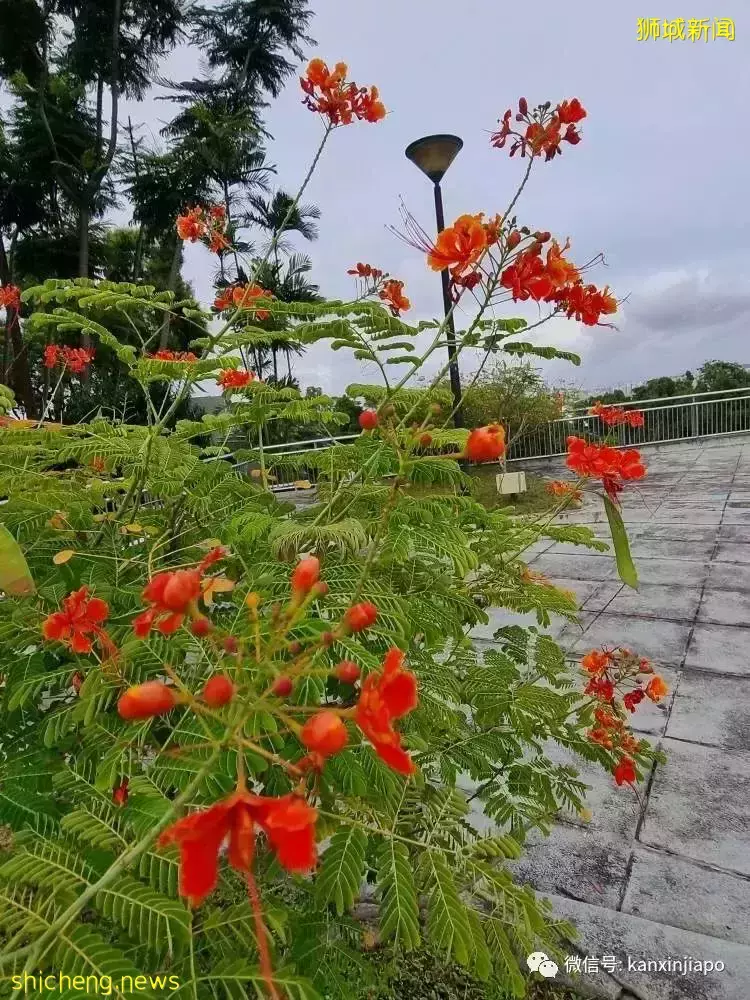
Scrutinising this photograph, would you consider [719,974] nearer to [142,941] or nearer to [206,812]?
[142,941]

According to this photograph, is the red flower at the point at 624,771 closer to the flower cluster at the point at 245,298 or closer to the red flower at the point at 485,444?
the red flower at the point at 485,444

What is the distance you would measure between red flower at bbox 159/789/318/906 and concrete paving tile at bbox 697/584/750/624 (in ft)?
12.0

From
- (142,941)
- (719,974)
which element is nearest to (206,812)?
(142,941)

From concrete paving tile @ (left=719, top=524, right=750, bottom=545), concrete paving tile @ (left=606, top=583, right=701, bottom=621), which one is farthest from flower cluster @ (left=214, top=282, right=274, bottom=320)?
concrete paving tile @ (left=719, top=524, right=750, bottom=545)

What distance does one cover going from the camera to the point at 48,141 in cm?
1402

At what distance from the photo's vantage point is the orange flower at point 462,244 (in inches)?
43.8

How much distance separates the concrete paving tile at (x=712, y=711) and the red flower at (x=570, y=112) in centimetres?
219

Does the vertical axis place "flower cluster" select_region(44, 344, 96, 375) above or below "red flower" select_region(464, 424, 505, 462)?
above

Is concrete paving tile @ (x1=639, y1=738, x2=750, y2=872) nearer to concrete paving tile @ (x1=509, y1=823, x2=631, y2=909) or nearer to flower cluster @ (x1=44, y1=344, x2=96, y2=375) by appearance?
concrete paving tile @ (x1=509, y1=823, x2=631, y2=909)

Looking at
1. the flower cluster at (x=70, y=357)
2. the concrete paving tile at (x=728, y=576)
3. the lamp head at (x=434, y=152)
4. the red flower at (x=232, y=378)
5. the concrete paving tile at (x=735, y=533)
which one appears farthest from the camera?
the concrete paving tile at (x=735, y=533)

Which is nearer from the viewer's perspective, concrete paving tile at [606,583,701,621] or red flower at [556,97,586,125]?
red flower at [556,97,586,125]

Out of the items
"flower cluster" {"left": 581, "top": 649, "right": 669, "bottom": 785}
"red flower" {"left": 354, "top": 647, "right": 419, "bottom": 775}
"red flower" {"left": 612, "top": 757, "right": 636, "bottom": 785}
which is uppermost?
"red flower" {"left": 354, "top": 647, "right": 419, "bottom": 775}

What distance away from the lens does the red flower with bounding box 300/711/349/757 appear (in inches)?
17.3

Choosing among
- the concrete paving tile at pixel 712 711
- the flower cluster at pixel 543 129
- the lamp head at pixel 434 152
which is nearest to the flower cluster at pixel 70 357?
the flower cluster at pixel 543 129
